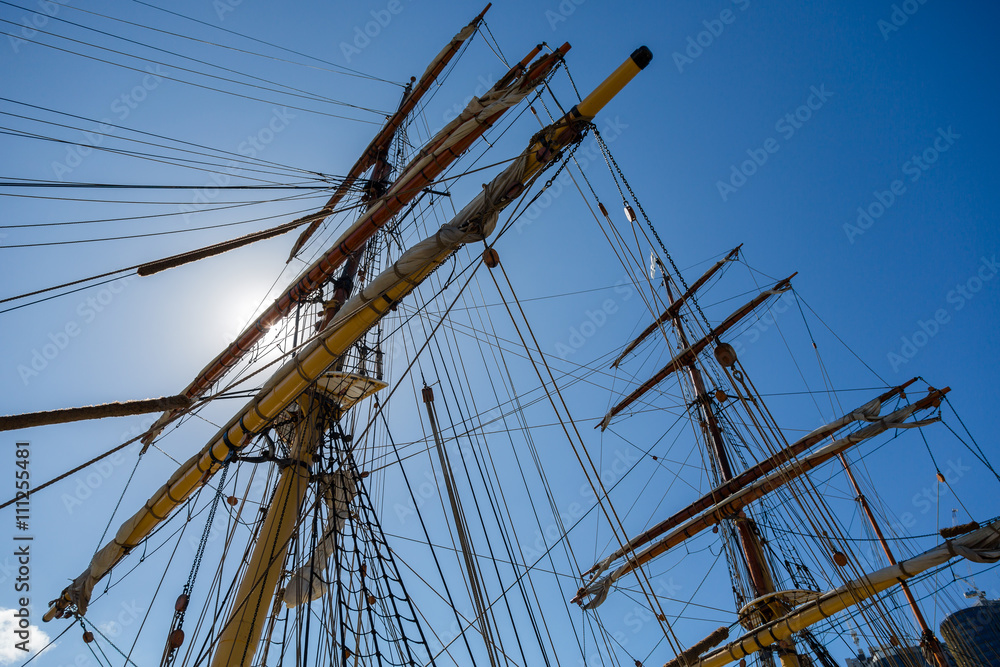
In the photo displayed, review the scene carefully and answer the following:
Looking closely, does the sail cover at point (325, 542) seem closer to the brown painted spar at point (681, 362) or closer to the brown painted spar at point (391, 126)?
the brown painted spar at point (391, 126)

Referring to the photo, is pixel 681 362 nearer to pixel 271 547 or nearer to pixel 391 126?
pixel 391 126

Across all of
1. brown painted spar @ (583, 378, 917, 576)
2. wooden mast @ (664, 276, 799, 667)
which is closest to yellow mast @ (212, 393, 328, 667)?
wooden mast @ (664, 276, 799, 667)

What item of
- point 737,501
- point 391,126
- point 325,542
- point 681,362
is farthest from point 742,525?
point 391,126

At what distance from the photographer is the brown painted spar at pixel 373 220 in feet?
25.5

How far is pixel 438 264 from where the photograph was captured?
6973mm

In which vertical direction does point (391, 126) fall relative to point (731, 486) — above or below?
above

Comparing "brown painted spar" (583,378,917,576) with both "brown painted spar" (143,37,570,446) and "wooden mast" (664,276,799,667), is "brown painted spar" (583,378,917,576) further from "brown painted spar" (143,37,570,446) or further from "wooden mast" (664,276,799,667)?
"brown painted spar" (143,37,570,446)

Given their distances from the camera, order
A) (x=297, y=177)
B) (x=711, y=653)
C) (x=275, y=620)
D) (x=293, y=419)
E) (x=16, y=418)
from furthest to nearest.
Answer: (x=711, y=653) < (x=297, y=177) < (x=293, y=419) < (x=275, y=620) < (x=16, y=418)

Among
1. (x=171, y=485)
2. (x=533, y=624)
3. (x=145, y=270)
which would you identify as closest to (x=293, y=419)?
(x=171, y=485)

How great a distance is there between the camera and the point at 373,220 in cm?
970

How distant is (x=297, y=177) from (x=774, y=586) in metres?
14.2

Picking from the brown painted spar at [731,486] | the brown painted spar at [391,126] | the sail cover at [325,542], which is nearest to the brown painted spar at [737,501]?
the brown painted spar at [731,486]

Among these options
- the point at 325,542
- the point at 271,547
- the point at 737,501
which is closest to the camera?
the point at 271,547

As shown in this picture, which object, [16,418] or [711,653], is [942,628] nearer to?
[711,653]
